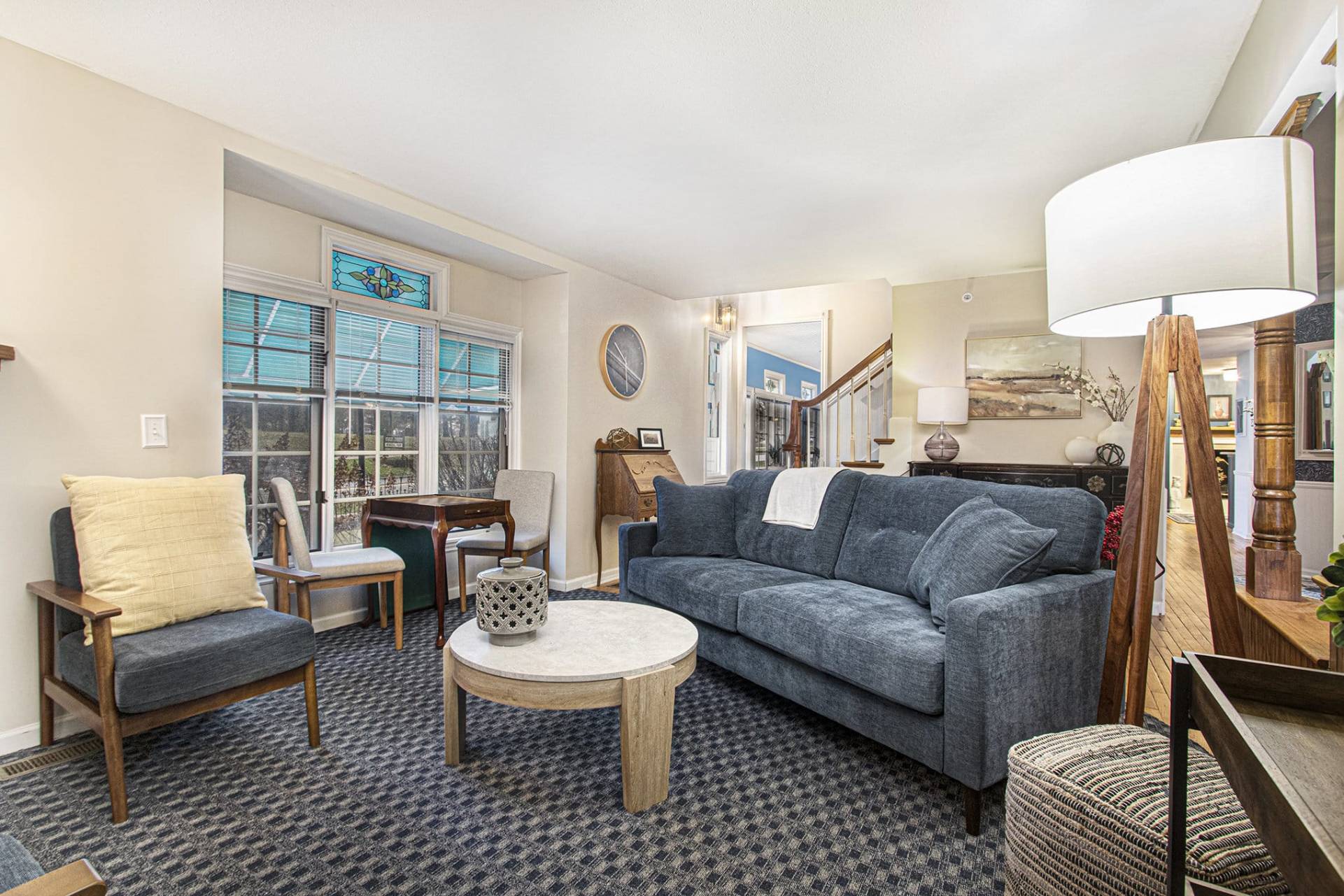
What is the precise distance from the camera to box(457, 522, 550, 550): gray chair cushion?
12.8 ft

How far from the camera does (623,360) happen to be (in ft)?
16.8

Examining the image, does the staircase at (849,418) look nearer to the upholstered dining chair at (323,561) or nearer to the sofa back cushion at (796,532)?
the sofa back cushion at (796,532)

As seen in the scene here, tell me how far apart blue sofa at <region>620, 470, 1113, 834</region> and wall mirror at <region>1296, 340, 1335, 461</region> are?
0.56 meters

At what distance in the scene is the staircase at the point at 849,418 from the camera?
5867mm

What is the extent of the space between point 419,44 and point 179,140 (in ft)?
4.11

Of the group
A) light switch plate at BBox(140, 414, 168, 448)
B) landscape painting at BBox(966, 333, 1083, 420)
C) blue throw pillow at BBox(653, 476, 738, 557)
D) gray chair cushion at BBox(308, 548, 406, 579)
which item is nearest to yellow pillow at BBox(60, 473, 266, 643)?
light switch plate at BBox(140, 414, 168, 448)

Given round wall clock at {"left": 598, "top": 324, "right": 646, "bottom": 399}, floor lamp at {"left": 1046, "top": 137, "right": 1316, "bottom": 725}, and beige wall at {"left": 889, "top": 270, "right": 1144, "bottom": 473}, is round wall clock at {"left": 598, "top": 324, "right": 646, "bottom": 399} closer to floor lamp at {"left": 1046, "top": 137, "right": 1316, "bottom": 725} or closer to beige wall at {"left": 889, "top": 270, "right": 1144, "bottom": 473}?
beige wall at {"left": 889, "top": 270, "right": 1144, "bottom": 473}

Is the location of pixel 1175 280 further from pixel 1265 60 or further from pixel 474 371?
pixel 474 371

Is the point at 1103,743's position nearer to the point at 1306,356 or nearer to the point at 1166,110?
the point at 1306,356

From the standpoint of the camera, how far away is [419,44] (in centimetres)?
213

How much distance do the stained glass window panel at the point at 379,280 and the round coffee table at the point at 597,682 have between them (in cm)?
254

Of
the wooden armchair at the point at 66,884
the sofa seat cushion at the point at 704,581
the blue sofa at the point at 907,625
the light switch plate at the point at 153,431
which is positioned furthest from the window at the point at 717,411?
the wooden armchair at the point at 66,884

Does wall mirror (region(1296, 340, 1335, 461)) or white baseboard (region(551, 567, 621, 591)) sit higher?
wall mirror (region(1296, 340, 1335, 461))

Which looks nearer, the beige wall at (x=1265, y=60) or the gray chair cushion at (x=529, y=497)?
the beige wall at (x=1265, y=60)
